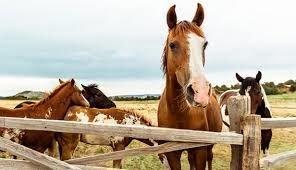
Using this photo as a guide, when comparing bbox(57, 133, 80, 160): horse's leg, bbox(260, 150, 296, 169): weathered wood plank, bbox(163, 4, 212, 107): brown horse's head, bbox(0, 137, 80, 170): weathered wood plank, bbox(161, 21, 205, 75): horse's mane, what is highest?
bbox(161, 21, 205, 75): horse's mane

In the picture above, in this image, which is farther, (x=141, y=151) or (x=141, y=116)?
(x=141, y=116)

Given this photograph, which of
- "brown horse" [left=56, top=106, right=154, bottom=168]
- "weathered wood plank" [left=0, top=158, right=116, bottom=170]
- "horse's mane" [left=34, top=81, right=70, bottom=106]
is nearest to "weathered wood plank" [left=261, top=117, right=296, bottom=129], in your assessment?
"weathered wood plank" [left=0, top=158, right=116, bottom=170]

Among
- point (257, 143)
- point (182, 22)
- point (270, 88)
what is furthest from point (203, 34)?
point (270, 88)

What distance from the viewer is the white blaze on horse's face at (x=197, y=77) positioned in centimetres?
541

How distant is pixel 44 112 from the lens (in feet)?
36.8

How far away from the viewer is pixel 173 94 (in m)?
6.78

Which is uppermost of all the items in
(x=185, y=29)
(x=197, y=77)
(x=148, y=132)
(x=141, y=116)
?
(x=185, y=29)

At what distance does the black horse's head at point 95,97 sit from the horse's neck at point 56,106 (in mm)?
2290

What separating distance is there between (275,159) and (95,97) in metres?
8.77

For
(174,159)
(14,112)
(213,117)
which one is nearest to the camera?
(174,159)

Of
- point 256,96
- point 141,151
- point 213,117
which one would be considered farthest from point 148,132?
point 256,96

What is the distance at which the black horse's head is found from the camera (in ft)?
47.4

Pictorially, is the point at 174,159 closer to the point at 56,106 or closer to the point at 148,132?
the point at 148,132

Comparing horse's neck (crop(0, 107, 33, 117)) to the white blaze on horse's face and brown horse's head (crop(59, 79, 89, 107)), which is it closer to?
brown horse's head (crop(59, 79, 89, 107))
